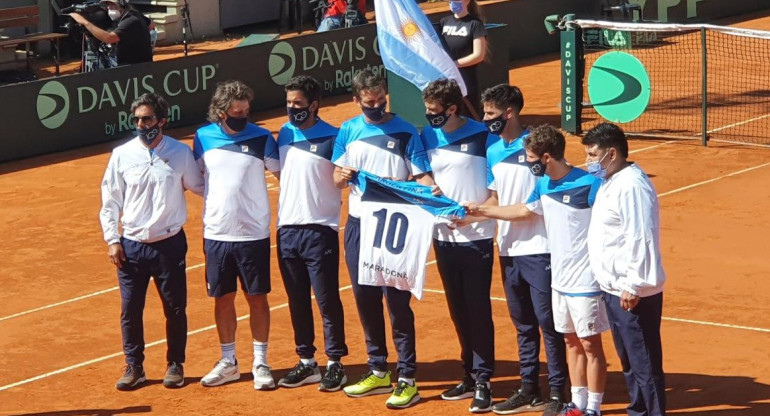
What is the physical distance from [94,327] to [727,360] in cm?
563

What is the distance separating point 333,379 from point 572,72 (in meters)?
10.6

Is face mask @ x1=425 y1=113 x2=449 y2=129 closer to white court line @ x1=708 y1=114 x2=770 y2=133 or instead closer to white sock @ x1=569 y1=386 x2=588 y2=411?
white sock @ x1=569 y1=386 x2=588 y2=411

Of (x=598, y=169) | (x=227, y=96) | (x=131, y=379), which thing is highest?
(x=227, y=96)

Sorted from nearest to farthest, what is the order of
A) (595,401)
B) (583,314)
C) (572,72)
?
(583,314), (595,401), (572,72)

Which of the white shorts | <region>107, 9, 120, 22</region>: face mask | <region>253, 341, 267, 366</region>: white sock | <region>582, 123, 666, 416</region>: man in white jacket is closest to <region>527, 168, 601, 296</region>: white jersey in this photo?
the white shorts

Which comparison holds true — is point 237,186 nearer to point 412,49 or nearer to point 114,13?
point 412,49

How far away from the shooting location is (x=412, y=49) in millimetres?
13766

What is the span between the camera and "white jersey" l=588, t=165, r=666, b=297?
27.3 ft

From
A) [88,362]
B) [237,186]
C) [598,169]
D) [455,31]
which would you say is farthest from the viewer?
[455,31]

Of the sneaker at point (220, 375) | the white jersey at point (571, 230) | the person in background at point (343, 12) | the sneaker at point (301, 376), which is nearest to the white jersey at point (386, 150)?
the white jersey at point (571, 230)

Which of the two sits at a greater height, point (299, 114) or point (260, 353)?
point (299, 114)

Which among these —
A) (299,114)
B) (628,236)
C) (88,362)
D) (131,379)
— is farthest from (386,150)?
(88,362)

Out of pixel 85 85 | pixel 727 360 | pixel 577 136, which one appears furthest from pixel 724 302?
pixel 85 85

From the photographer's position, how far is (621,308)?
854cm
